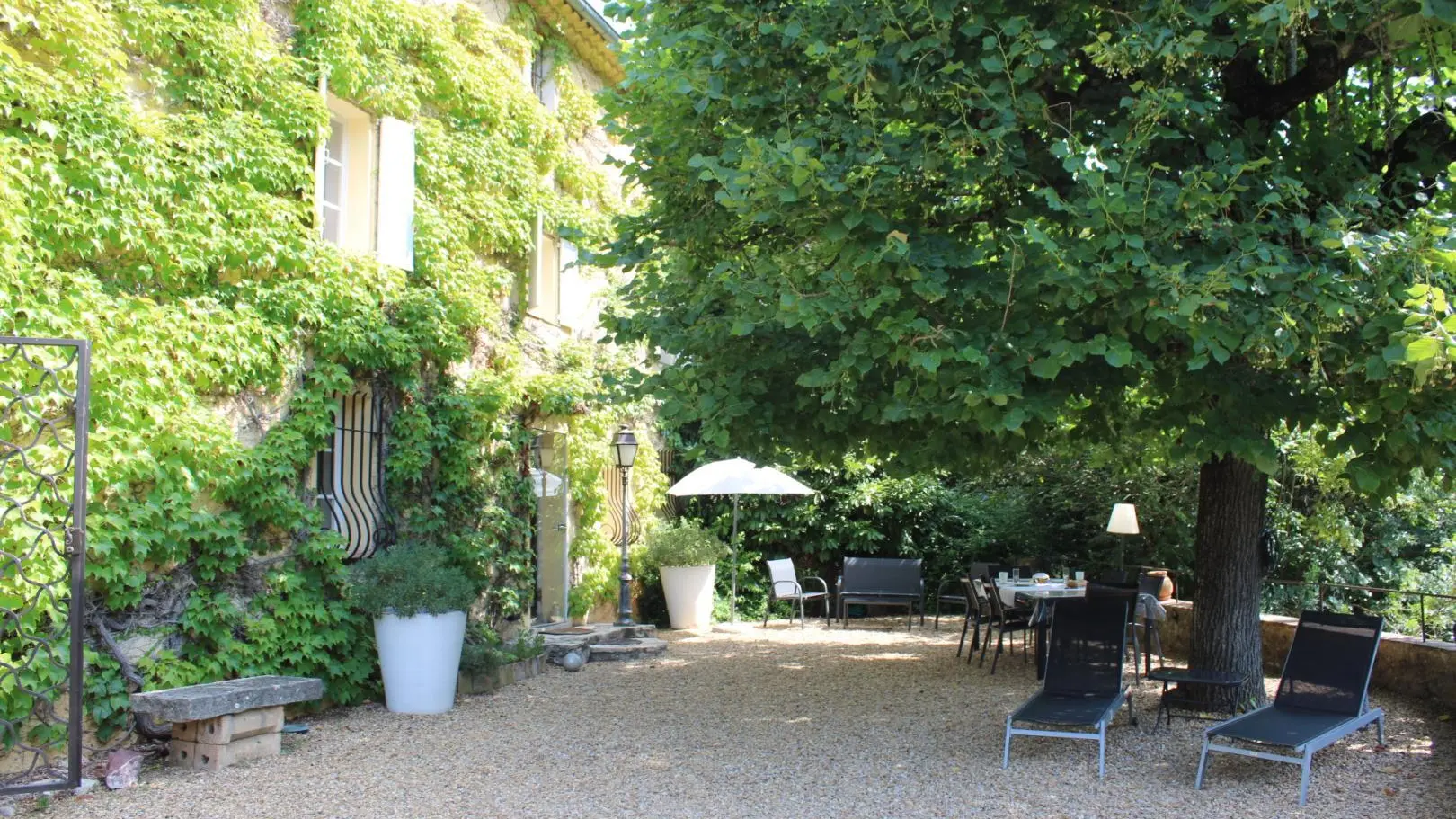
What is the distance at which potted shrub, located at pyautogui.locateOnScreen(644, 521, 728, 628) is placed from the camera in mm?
12453

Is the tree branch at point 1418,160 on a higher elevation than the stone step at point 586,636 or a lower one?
higher

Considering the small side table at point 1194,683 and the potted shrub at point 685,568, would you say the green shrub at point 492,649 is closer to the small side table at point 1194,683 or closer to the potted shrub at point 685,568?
the potted shrub at point 685,568

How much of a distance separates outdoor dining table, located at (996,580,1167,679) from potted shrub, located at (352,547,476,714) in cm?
457

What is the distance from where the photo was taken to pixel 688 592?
1249 centimetres

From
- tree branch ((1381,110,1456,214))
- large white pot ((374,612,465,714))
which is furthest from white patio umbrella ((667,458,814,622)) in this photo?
tree branch ((1381,110,1456,214))

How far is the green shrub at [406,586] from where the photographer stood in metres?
7.38

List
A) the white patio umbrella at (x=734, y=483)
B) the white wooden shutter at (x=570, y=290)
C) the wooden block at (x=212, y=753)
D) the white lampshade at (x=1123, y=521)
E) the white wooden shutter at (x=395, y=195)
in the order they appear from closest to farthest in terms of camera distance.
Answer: the wooden block at (x=212, y=753), the white wooden shutter at (x=395, y=195), the white wooden shutter at (x=570, y=290), the white lampshade at (x=1123, y=521), the white patio umbrella at (x=734, y=483)

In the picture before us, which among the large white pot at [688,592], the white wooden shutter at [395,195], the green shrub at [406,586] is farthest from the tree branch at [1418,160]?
the large white pot at [688,592]

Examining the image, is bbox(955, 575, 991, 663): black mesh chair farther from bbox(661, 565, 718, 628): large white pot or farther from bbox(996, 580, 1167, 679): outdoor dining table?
bbox(661, 565, 718, 628): large white pot

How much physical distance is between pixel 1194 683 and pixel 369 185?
684 centimetres

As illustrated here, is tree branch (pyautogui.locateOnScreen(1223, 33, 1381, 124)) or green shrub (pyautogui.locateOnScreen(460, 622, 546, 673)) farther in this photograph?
green shrub (pyautogui.locateOnScreen(460, 622, 546, 673))

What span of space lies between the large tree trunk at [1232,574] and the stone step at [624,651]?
5046 millimetres

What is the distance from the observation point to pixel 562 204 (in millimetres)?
10719

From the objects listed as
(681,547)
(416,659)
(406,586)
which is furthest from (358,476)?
(681,547)
